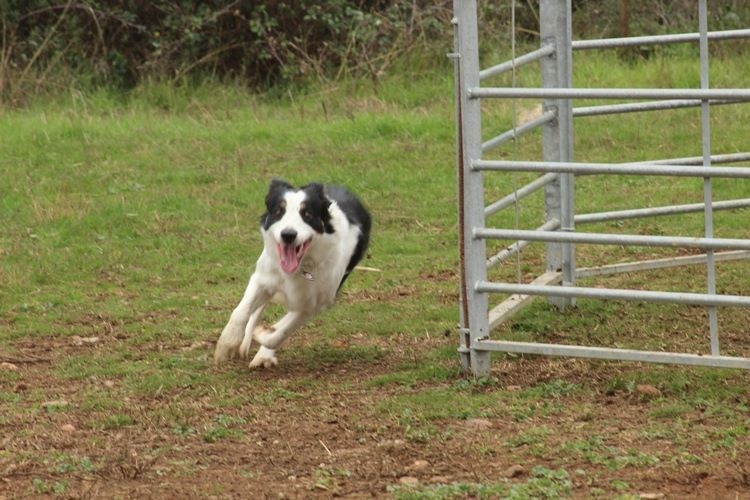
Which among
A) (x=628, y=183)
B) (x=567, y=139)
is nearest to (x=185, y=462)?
(x=567, y=139)

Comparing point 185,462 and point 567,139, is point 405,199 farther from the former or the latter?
point 185,462

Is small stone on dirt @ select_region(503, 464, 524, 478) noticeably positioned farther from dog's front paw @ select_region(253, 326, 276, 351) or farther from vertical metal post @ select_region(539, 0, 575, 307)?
vertical metal post @ select_region(539, 0, 575, 307)

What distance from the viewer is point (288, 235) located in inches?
253

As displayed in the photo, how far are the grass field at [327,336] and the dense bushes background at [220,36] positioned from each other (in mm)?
1671

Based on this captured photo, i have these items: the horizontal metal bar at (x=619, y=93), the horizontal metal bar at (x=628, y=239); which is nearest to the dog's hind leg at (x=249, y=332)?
the horizontal metal bar at (x=628, y=239)

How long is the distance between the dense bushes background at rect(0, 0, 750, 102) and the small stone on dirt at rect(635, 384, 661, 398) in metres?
9.12

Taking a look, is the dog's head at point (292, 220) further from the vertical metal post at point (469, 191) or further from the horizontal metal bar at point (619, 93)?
the horizontal metal bar at point (619, 93)

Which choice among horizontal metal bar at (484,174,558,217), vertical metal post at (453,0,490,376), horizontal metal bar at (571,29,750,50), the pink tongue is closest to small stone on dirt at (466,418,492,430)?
vertical metal post at (453,0,490,376)

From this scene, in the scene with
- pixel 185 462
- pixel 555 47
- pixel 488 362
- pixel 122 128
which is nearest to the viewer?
pixel 185 462

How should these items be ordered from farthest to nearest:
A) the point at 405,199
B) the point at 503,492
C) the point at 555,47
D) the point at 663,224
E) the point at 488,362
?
the point at 405,199, the point at 663,224, the point at 555,47, the point at 488,362, the point at 503,492

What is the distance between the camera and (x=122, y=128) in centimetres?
1261

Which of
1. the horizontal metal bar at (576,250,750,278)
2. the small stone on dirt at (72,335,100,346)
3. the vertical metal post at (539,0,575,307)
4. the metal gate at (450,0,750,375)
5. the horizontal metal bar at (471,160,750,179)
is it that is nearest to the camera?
the horizontal metal bar at (471,160,750,179)

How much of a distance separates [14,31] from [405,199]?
6.59 m

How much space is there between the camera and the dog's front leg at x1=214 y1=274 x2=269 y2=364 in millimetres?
6734
